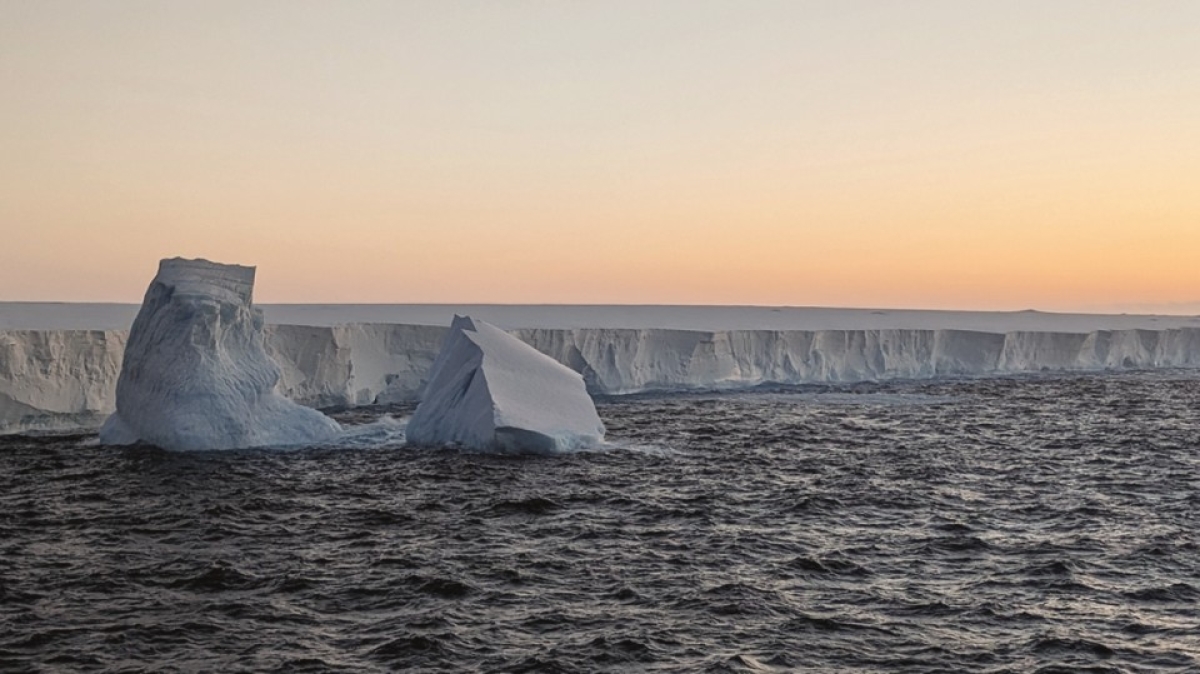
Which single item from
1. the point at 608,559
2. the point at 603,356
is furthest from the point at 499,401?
the point at 603,356

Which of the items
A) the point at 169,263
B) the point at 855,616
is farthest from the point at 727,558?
the point at 169,263

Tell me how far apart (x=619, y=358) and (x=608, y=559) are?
75.7 ft

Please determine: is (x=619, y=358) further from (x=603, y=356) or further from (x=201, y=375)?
(x=201, y=375)

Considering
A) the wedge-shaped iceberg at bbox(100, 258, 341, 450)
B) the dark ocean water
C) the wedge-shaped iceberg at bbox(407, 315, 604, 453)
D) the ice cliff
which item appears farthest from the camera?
the ice cliff

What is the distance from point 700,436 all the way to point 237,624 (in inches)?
578

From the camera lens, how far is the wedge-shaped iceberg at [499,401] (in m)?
20.0

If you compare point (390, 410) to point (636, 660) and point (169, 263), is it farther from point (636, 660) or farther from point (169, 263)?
point (636, 660)

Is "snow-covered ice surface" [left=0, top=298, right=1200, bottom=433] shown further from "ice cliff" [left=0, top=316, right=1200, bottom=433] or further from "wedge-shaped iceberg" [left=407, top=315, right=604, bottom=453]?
"wedge-shaped iceberg" [left=407, top=315, right=604, bottom=453]

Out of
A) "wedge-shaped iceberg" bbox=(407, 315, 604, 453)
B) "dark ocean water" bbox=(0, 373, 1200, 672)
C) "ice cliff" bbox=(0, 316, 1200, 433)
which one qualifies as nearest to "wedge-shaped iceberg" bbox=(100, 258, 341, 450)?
"dark ocean water" bbox=(0, 373, 1200, 672)

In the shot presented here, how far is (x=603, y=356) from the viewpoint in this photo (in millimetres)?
34812

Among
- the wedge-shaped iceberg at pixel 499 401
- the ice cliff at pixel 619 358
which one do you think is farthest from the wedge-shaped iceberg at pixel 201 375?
the ice cliff at pixel 619 358

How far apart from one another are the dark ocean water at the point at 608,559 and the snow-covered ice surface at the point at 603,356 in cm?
237

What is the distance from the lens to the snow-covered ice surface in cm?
2364

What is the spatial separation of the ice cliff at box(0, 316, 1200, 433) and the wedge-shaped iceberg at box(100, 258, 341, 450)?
322 centimetres
